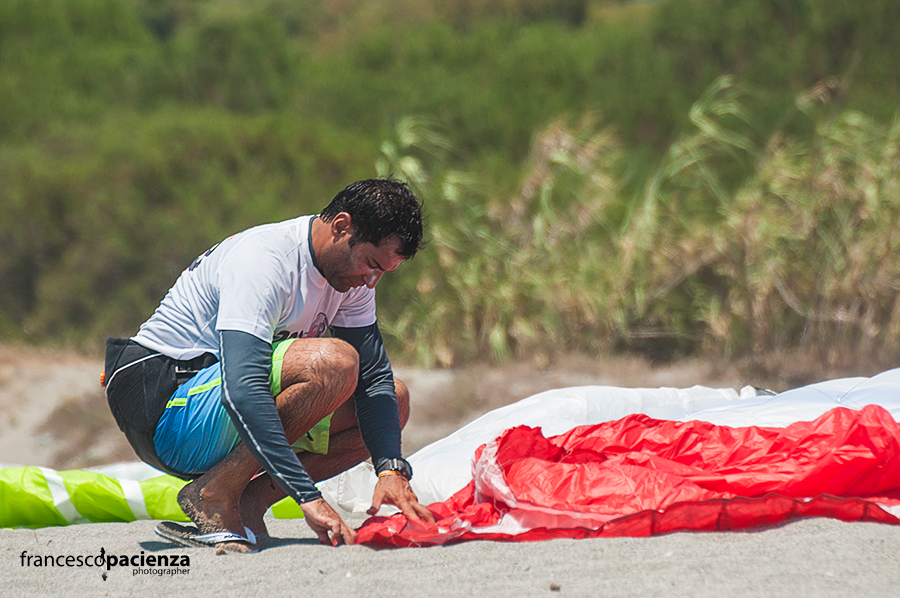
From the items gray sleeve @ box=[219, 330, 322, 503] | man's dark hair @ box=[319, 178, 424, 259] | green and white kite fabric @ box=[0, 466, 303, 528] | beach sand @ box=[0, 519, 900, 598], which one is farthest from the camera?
green and white kite fabric @ box=[0, 466, 303, 528]

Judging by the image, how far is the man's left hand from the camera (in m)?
1.96

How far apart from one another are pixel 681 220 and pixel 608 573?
3500mm

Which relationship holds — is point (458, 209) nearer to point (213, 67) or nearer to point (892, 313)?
point (892, 313)

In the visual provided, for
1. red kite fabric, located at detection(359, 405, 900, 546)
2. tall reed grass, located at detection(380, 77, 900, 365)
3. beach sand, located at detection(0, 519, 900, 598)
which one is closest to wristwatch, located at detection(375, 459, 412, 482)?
red kite fabric, located at detection(359, 405, 900, 546)

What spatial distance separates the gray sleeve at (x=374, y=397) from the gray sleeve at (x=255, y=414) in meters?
0.32

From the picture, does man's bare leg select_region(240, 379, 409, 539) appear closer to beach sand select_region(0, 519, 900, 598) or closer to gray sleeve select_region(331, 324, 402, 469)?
gray sleeve select_region(331, 324, 402, 469)

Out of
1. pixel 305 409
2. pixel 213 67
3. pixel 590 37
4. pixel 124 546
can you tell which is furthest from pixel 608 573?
pixel 590 37

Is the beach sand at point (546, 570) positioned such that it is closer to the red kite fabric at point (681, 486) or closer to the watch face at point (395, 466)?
the red kite fabric at point (681, 486)

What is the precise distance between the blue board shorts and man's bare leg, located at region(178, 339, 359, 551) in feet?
0.10

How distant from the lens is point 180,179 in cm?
680

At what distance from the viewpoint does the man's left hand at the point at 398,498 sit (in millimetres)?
1959

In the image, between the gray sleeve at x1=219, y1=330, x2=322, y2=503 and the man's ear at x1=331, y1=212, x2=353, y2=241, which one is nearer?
the gray sleeve at x1=219, y1=330, x2=322, y2=503

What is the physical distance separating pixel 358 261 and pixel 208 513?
0.67 m

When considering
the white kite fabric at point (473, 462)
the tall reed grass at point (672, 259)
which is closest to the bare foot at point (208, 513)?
the white kite fabric at point (473, 462)
